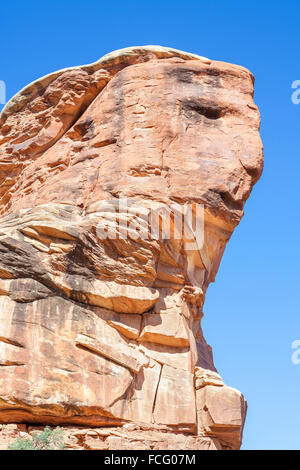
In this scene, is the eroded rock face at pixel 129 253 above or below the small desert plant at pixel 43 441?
above

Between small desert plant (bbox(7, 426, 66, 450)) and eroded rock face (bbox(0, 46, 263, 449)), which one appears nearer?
small desert plant (bbox(7, 426, 66, 450))

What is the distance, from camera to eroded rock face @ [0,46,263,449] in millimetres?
21922

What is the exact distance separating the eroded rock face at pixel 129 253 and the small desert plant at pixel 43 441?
607 millimetres

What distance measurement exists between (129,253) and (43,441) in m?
6.39

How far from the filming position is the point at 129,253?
23.7 m

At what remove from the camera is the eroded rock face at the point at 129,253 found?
71.9ft

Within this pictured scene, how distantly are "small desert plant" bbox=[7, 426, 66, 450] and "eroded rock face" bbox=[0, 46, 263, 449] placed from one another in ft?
1.99

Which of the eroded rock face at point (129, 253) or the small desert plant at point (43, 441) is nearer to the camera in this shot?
the small desert plant at point (43, 441)

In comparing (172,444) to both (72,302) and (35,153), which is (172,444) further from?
(35,153)

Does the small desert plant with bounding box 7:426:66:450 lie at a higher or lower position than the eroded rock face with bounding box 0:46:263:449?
lower

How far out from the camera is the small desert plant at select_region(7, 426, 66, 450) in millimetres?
20000

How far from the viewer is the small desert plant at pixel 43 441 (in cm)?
2000

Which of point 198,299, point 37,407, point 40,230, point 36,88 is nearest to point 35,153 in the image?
point 36,88

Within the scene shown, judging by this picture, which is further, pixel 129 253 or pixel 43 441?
pixel 129 253
